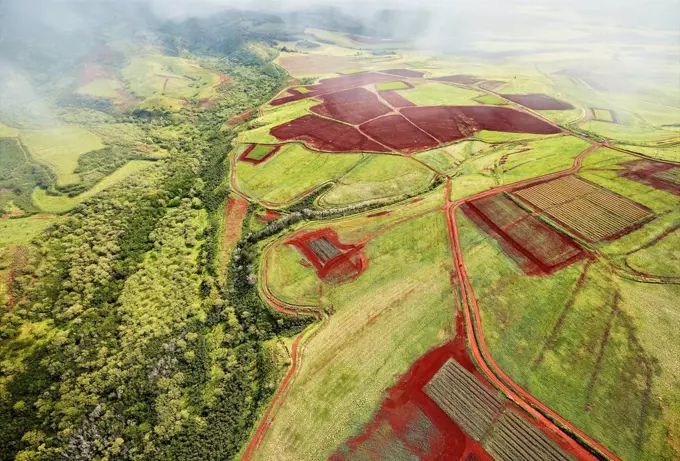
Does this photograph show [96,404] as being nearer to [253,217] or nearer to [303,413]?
[303,413]

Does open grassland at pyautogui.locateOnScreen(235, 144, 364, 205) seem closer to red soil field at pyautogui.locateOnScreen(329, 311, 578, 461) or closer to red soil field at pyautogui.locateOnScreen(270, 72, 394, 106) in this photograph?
red soil field at pyautogui.locateOnScreen(329, 311, 578, 461)

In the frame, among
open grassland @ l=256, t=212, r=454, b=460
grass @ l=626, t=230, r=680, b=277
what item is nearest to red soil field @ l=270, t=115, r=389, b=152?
open grassland @ l=256, t=212, r=454, b=460

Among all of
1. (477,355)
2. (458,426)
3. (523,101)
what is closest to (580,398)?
(477,355)

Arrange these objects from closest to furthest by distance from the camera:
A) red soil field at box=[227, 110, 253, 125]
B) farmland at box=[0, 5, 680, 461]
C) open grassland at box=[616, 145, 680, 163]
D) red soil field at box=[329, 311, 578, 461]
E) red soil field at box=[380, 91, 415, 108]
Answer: red soil field at box=[329, 311, 578, 461], farmland at box=[0, 5, 680, 461], open grassland at box=[616, 145, 680, 163], red soil field at box=[380, 91, 415, 108], red soil field at box=[227, 110, 253, 125]

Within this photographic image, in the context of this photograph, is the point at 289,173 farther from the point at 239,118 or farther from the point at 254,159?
the point at 239,118

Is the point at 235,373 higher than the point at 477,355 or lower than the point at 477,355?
lower

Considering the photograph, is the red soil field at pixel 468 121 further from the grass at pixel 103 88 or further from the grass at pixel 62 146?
the grass at pixel 103 88

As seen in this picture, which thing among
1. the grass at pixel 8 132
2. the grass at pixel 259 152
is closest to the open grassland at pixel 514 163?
the grass at pixel 259 152
